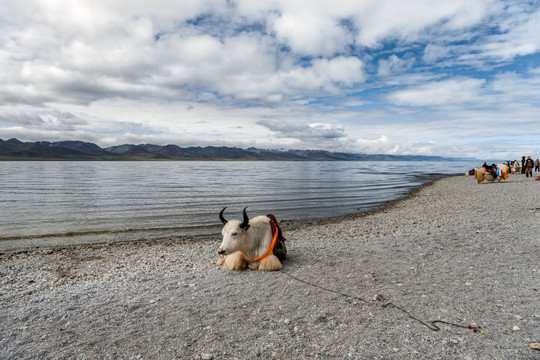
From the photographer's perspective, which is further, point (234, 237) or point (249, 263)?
point (249, 263)

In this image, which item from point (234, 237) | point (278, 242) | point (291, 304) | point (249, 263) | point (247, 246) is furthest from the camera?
point (278, 242)

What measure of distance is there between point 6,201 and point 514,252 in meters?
32.7

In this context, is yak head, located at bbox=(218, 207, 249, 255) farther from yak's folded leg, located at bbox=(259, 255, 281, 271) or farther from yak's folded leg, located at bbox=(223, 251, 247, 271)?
yak's folded leg, located at bbox=(259, 255, 281, 271)

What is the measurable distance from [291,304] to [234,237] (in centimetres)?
253

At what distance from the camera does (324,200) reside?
26.3 meters

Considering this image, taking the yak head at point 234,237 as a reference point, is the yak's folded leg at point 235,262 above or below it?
below

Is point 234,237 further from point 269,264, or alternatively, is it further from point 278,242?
point 278,242

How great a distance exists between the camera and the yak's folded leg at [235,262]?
7.70 metres

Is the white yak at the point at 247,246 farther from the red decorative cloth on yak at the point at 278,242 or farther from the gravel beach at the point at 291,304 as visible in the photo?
the gravel beach at the point at 291,304

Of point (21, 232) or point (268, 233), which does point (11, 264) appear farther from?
point (268, 233)

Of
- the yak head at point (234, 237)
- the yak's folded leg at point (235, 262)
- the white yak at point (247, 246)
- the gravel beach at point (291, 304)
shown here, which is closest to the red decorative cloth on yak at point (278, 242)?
the white yak at point (247, 246)

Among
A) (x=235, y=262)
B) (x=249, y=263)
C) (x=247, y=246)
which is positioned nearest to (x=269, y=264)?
(x=249, y=263)

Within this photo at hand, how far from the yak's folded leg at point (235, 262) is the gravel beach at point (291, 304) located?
206mm

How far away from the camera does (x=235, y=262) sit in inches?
304
